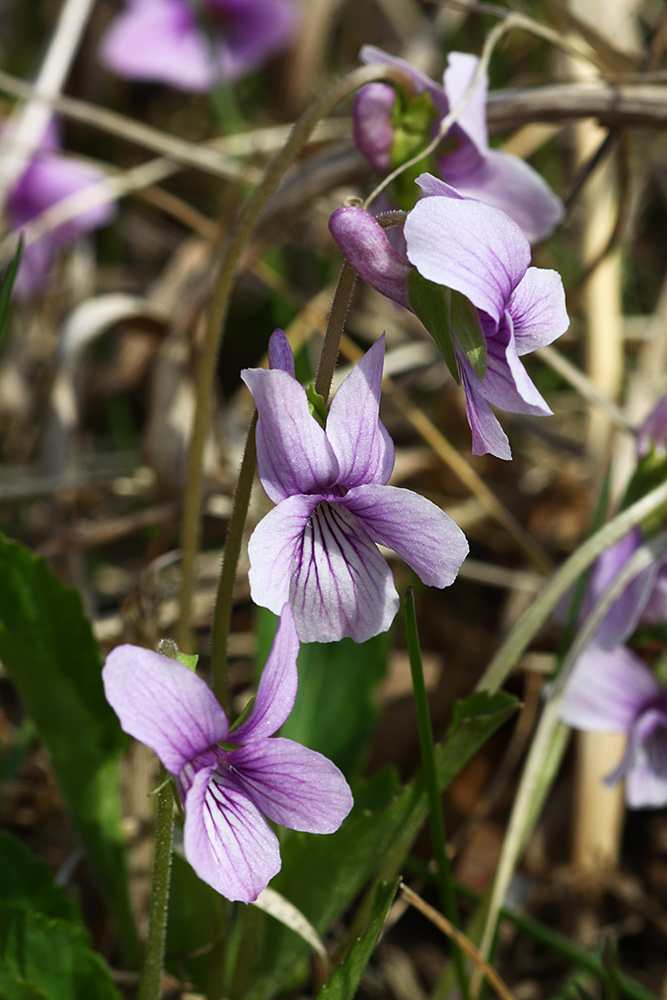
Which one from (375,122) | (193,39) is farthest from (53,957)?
(193,39)

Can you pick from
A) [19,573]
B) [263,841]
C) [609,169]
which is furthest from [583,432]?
[263,841]

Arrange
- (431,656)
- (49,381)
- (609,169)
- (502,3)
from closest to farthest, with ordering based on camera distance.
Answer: (431,656) → (49,381) → (502,3) → (609,169)

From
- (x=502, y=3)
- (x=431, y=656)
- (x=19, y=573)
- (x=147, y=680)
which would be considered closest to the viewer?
(x=147, y=680)

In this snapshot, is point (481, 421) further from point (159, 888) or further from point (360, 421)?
point (159, 888)

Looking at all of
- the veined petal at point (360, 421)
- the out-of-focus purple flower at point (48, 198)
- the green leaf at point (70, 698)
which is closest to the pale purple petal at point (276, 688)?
the veined petal at point (360, 421)

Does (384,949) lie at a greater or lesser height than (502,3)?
lesser

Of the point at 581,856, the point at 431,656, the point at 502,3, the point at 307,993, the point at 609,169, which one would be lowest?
the point at 307,993

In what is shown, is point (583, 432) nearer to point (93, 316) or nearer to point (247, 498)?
point (93, 316)
